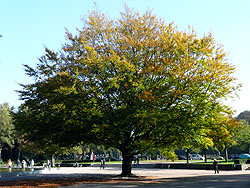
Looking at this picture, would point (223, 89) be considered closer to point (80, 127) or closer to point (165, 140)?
point (165, 140)

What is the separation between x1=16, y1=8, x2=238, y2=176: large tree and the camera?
23438 millimetres

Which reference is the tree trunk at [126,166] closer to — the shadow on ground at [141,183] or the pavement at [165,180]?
the pavement at [165,180]

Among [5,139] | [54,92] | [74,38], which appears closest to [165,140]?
[54,92]

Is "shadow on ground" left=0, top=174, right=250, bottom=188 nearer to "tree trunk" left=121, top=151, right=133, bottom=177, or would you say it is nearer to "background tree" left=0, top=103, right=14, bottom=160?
"tree trunk" left=121, top=151, right=133, bottom=177

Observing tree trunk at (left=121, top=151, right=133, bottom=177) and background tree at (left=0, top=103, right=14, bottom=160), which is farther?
background tree at (left=0, top=103, right=14, bottom=160)

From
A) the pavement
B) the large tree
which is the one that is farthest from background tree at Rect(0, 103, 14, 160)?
the large tree

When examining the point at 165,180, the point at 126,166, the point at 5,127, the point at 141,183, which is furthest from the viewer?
the point at 5,127

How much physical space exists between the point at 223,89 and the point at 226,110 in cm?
217

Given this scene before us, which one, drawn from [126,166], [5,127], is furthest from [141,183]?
[5,127]

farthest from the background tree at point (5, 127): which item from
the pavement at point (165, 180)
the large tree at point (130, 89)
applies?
the large tree at point (130, 89)

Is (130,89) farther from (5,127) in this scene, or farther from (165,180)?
(5,127)

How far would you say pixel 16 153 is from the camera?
83.4 m

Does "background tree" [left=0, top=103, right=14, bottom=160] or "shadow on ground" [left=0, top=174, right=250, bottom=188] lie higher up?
"background tree" [left=0, top=103, right=14, bottom=160]

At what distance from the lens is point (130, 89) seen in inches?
928
